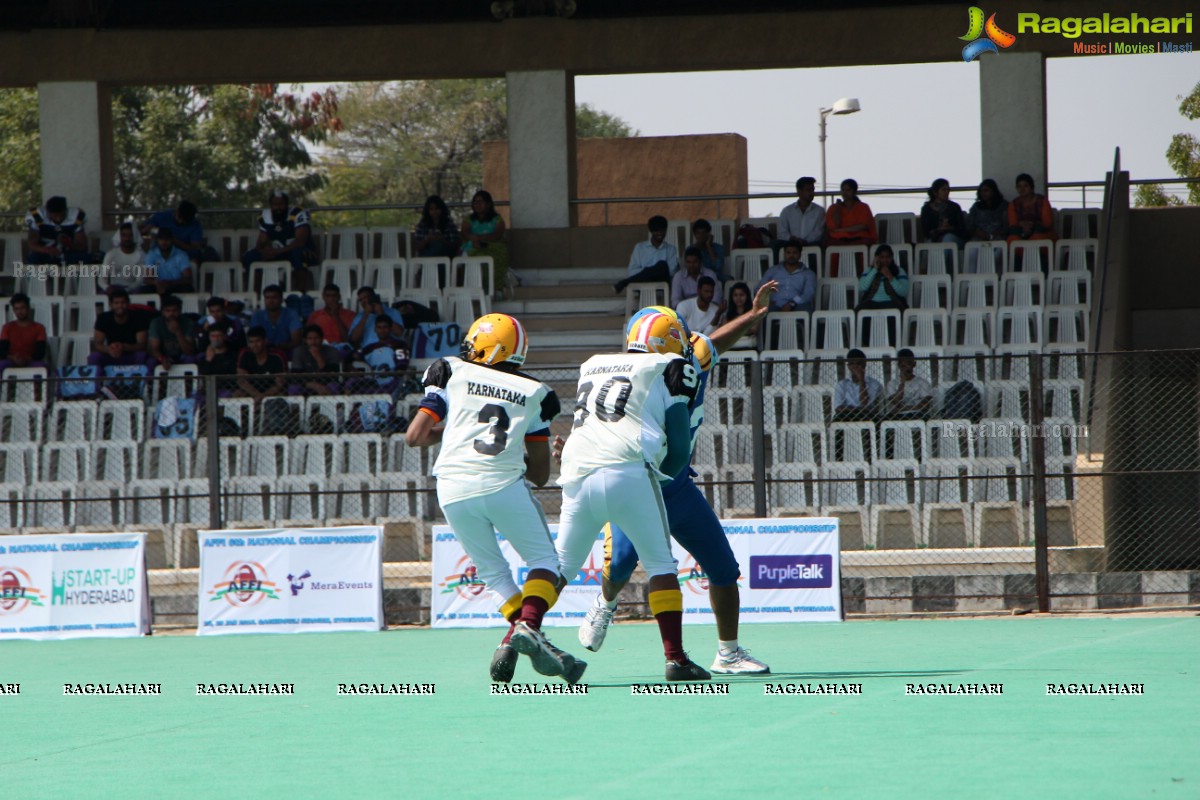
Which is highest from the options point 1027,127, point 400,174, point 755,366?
point 400,174

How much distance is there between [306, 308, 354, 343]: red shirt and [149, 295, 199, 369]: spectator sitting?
129 cm

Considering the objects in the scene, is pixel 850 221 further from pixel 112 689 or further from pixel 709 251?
pixel 112 689

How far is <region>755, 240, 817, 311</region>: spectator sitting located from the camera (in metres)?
16.6

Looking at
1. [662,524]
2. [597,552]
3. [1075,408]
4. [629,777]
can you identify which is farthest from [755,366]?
[629,777]

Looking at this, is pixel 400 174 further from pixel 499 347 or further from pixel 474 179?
→ pixel 499 347

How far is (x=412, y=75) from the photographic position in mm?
20062

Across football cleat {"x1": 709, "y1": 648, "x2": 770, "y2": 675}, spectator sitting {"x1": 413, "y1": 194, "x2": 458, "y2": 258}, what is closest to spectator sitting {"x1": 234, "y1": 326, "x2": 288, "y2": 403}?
spectator sitting {"x1": 413, "y1": 194, "x2": 458, "y2": 258}

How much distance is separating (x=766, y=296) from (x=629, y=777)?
3995 millimetres

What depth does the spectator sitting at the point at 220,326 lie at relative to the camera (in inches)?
626

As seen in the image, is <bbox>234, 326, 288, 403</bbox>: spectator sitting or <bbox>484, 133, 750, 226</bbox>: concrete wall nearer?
<bbox>234, 326, 288, 403</bbox>: spectator sitting

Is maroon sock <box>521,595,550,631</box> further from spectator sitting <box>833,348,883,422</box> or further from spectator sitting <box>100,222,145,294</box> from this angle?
spectator sitting <box>100,222,145,294</box>

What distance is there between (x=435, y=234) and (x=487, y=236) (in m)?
0.69

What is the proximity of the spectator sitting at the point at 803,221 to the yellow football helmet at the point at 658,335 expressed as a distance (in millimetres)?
10505

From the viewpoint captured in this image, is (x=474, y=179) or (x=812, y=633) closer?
(x=812, y=633)
